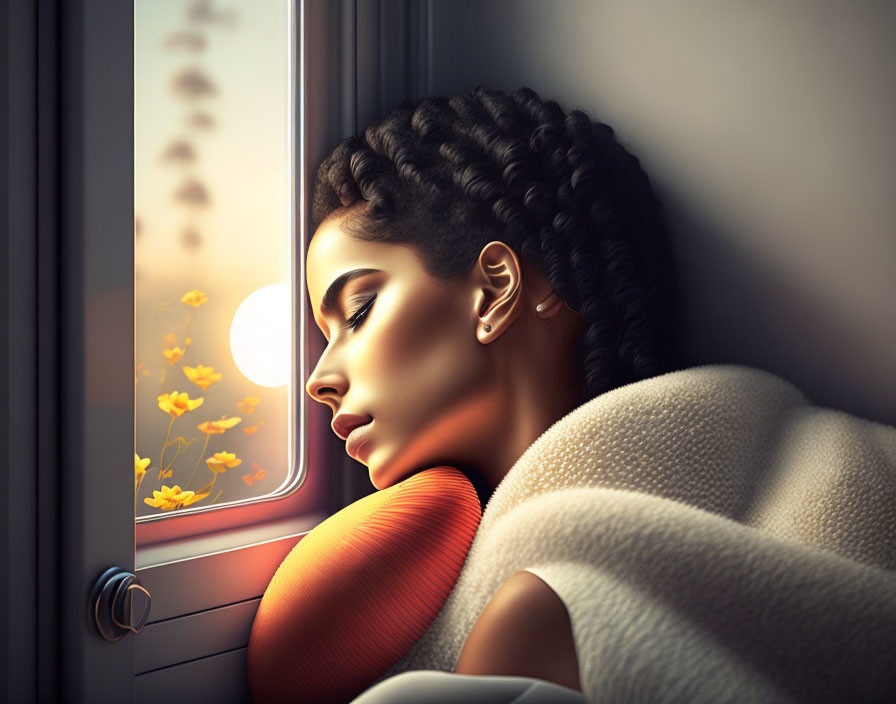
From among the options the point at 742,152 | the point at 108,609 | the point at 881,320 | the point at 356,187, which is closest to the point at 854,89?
the point at 742,152

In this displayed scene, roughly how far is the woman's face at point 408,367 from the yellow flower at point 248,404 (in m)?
0.15

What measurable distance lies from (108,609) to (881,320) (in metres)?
1.02

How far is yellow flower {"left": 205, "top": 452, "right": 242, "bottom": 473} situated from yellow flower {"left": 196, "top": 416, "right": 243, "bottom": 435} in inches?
1.4

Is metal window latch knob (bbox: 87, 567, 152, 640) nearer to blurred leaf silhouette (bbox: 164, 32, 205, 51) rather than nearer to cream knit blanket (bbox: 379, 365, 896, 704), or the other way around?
cream knit blanket (bbox: 379, 365, 896, 704)

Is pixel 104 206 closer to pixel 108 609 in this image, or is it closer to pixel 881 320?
pixel 108 609

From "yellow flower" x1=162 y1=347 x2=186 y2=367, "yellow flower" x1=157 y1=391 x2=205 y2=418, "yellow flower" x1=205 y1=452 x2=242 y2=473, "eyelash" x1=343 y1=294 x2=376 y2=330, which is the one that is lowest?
"yellow flower" x1=205 y1=452 x2=242 y2=473

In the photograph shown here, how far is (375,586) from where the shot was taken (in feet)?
2.58

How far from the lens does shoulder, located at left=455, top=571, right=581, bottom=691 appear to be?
0.55 m

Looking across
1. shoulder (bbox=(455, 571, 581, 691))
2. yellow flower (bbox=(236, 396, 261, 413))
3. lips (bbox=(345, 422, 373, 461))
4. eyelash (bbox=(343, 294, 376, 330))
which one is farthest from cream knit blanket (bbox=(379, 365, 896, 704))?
yellow flower (bbox=(236, 396, 261, 413))

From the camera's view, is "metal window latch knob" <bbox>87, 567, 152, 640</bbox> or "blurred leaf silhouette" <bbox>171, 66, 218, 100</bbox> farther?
"blurred leaf silhouette" <bbox>171, 66, 218, 100</bbox>

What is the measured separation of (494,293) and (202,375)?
450 mm

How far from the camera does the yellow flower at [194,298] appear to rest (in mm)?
963

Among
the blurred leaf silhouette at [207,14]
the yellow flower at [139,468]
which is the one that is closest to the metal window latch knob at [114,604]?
the yellow flower at [139,468]

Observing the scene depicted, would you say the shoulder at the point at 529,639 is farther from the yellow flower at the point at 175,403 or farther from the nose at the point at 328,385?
the yellow flower at the point at 175,403
